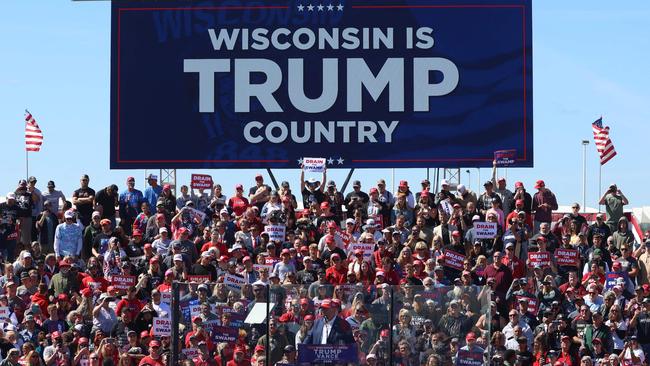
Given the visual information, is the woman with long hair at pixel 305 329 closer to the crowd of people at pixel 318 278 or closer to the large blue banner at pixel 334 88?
the crowd of people at pixel 318 278

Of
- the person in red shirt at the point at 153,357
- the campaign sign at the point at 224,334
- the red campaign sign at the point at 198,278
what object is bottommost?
the person in red shirt at the point at 153,357

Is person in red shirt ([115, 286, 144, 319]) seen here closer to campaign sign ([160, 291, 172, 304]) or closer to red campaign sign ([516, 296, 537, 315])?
campaign sign ([160, 291, 172, 304])

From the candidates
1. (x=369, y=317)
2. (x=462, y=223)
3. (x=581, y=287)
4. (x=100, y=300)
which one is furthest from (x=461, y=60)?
(x=369, y=317)

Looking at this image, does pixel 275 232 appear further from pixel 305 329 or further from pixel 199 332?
pixel 305 329

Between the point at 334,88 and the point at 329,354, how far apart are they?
45.8 feet

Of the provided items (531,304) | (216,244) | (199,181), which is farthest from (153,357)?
(199,181)

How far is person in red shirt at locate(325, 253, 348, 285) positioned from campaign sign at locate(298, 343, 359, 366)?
4.56 metres

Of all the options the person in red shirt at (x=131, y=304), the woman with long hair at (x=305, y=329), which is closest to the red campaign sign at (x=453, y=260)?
the person in red shirt at (x=131, y=304)

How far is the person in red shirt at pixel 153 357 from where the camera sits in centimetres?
2138

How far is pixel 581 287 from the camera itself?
24.0 meters

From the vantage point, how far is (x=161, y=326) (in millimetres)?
22422

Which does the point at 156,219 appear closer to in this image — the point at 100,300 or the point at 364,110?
the point at 100,300

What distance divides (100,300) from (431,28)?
11.7 metres

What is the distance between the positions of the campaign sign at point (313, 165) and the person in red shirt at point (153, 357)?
30.6 ft
